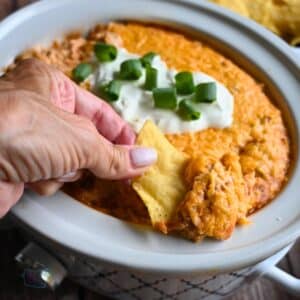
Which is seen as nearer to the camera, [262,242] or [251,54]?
Result: [262,242]

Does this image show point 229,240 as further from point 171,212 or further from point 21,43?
point 21,43

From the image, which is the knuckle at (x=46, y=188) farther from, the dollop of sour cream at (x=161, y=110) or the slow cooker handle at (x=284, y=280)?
the slow cooker handle at (x=284, y=280)

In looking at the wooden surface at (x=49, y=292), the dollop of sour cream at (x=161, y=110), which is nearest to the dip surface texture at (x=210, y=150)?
the dollop of sour cream at (x=161, y=110)

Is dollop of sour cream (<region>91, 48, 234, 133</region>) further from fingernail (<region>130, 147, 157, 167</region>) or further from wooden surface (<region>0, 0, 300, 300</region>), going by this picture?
wooden surface (<region>0, 0, 300, 300</region>)

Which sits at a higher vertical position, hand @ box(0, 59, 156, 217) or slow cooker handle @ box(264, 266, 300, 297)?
hand @ box(0, 59, 156, 217)

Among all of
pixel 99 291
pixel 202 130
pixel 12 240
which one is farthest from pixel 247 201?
pixel 12 240

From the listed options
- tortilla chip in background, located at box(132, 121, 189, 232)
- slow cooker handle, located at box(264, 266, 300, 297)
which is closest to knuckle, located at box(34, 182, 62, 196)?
tortilla chip in background, located at box(132, 121, 189, 232)
